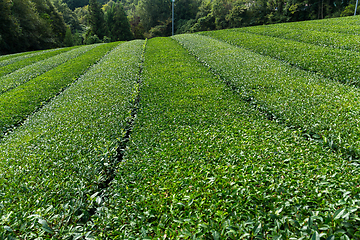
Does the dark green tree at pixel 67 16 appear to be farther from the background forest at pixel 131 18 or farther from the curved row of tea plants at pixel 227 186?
the curved row of tea plants at pixel 227 186

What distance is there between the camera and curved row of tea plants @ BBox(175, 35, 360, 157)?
17.0ft

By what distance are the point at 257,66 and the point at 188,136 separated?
7.65 m

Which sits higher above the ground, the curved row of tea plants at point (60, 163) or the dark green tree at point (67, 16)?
the dark green tree at point (67, 16)

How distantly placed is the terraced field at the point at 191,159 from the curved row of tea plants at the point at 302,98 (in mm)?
47

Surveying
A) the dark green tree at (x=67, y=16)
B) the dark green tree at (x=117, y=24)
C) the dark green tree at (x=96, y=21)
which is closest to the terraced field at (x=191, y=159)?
the dark green tree at (x=96, y=21)

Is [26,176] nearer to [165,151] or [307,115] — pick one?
[165,151]

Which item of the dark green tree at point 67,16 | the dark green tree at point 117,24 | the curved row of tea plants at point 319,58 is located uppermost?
the dark green tree at point 67,16

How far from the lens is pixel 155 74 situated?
38.3 ft

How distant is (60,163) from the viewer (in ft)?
16.1

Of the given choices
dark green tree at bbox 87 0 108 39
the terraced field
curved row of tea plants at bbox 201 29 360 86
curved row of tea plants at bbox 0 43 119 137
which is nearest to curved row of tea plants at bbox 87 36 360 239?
the terraced field

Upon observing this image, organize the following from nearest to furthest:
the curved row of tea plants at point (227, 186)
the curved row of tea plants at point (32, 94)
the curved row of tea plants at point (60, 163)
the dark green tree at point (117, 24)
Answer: the curved row of tea plants at point (227, 186), the curved row of tea plants at point (60, 163), the curved row of tea plants at point (32, 94), the dark green tree at point (117, 24)

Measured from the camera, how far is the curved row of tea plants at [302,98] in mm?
5180

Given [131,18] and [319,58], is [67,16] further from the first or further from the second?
[319,58]

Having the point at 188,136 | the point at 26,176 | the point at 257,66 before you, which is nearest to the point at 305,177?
the point at 188,136
